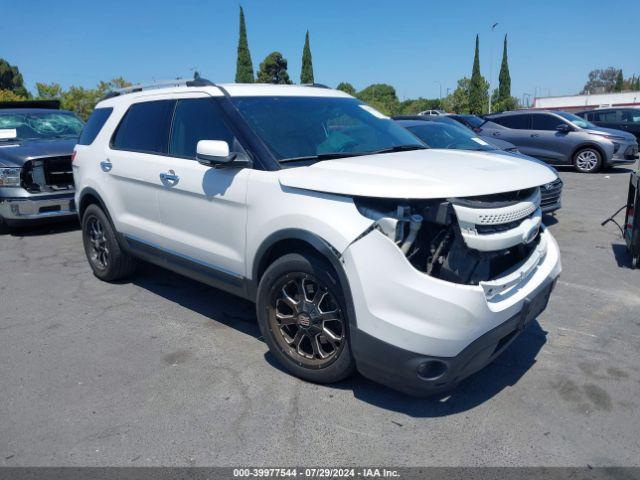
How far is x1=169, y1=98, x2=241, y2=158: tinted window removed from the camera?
3901mm

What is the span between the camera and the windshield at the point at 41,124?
853cm

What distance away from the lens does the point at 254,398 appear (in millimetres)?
3307

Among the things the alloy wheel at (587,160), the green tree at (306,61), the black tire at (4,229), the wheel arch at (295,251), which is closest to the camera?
the wheel arch at (295,251)

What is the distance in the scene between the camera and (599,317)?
4516 mm

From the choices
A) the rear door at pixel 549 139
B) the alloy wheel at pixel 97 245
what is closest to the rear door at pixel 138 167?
the alloy wheel at pixel 97 245

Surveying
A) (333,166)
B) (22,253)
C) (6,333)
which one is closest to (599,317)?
(333,166)

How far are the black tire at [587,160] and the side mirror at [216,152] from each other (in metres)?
12.4

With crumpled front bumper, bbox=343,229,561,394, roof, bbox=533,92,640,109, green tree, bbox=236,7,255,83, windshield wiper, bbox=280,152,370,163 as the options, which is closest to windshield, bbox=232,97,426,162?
windshield wiper, bbox=280,152,370,163

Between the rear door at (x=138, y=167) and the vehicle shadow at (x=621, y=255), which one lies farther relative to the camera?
the vehicle shadow at (x=621, y=255)

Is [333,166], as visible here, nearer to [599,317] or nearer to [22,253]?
[599,317]

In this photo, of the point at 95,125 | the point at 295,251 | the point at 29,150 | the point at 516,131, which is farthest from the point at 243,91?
the point at 516,131

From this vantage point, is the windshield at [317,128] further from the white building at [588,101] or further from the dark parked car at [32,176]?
the white building at [588,101]

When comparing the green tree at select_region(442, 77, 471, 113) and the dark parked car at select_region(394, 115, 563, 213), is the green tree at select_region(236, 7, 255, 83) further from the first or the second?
the dark parked car at select_region(394, 115, 563, 213)

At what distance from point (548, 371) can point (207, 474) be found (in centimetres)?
235
